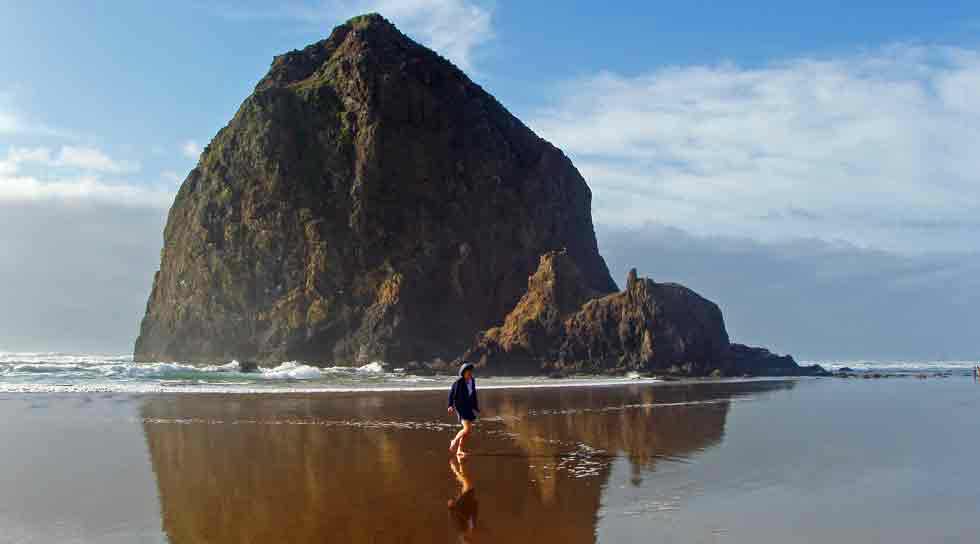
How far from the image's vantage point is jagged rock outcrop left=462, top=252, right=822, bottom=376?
46031mm

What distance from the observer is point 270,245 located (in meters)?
61.4

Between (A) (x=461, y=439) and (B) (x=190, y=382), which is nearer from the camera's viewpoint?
(A) (x=461, y=439)

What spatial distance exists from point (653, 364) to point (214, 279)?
36559 mm

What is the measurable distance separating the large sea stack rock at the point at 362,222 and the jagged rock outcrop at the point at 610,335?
347 inches

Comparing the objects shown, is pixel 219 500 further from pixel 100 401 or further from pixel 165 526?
pixel 100 401

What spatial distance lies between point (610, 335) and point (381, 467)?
37.0 m

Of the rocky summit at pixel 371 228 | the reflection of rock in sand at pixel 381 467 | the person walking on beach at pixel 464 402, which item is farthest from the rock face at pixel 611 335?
the person walking on beach at pixel 464 402

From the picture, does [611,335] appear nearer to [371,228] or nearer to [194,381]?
[371,228]

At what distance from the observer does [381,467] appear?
11094 millimetres

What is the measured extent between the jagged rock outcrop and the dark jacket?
3313cm

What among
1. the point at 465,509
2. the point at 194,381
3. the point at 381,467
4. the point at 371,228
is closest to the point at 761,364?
the point at 371,228

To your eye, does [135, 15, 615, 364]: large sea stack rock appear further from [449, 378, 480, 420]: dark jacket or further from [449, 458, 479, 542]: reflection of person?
[449, 458, 479, 542]: reflection of person

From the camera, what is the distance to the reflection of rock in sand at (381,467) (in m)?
7.70

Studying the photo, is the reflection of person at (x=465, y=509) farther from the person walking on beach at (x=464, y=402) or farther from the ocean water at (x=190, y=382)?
the ocean water at (x=190, y=382)
